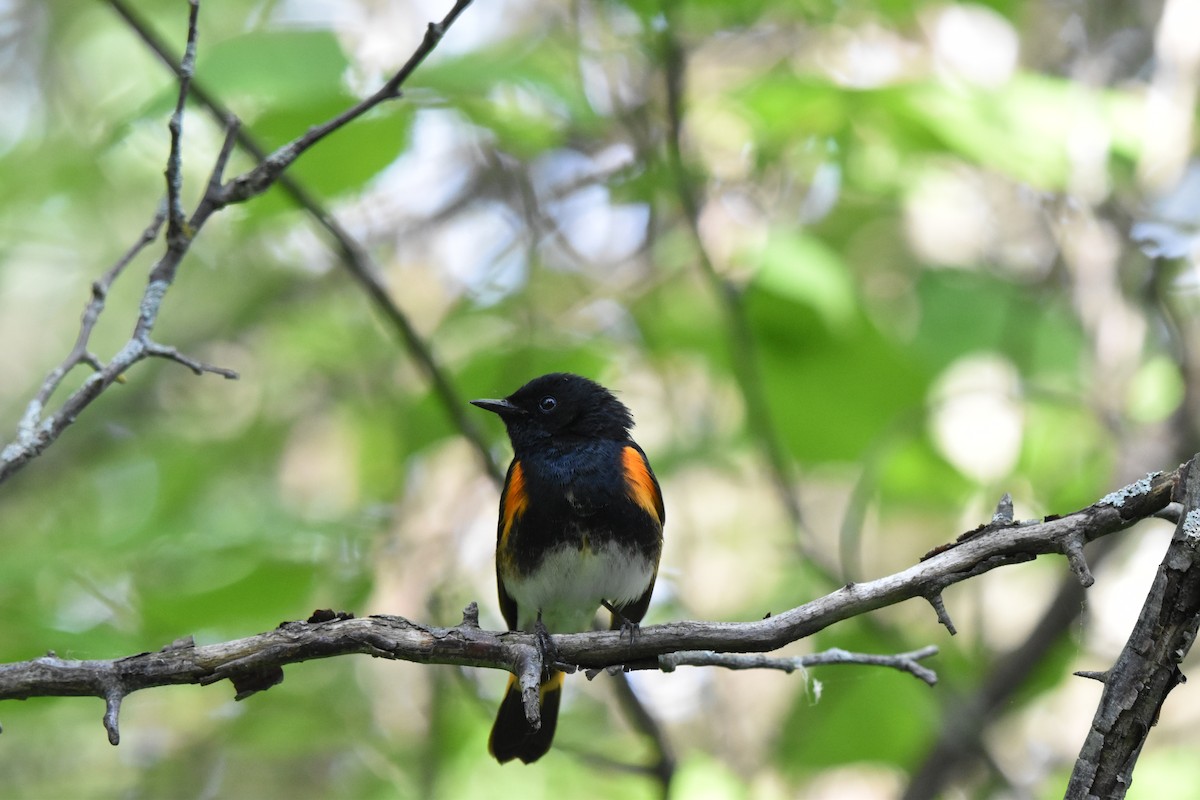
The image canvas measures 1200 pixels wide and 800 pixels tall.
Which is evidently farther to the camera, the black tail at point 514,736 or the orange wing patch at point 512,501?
the black tail at point 514,736

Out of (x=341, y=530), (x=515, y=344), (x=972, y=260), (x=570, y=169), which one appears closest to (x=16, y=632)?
(x=341, y=530)

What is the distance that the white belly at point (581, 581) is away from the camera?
3.64m

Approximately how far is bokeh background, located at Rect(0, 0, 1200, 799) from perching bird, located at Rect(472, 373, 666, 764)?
0.78 ft

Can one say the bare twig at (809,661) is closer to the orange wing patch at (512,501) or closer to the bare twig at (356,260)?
the orange wing patch at (512,501)

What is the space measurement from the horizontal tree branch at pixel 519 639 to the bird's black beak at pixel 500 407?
1.77m

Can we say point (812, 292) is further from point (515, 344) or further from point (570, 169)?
point (570, 169)

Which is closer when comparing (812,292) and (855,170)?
(812,292)

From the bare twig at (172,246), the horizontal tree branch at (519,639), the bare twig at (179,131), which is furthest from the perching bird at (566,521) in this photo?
the bare twig at (179,131)

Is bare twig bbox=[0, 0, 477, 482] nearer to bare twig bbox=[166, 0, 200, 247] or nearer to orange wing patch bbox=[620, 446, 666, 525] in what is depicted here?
bare twig bbox=[166, 0, 200, 247]

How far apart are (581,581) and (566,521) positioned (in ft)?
0.75

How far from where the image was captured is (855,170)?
480 centimetres

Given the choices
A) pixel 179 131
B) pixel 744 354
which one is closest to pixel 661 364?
pixel 744 354

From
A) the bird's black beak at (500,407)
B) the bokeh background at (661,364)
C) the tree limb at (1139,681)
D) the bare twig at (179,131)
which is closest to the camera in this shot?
the tree limb at (1139,681)

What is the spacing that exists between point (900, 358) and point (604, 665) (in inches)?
91.4
